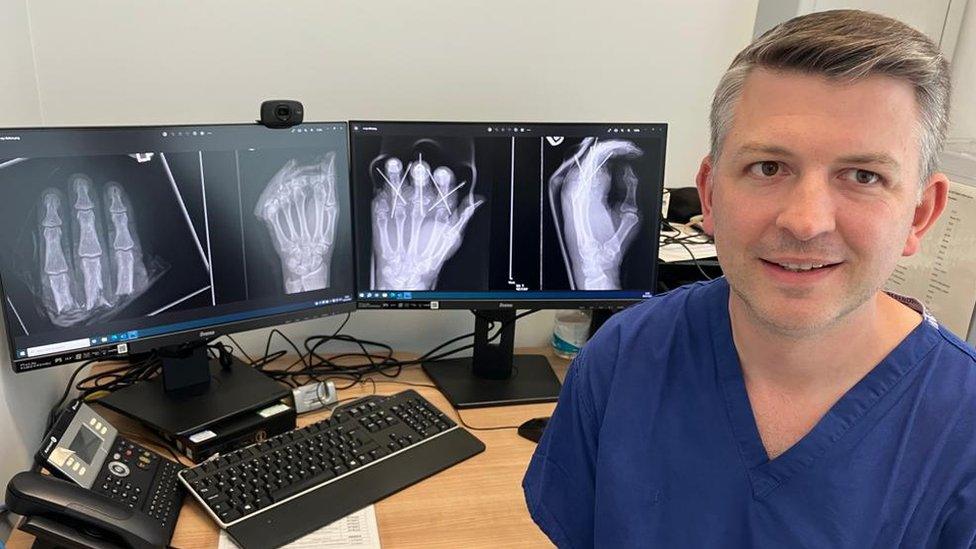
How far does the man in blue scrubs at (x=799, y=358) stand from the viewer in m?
0.85

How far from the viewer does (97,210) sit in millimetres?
1238

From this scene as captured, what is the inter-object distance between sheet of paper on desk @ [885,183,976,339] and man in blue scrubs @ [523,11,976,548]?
0.66 metres

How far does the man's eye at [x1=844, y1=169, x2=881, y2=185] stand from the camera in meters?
0.85

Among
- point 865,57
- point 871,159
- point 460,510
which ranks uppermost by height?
point 865,57

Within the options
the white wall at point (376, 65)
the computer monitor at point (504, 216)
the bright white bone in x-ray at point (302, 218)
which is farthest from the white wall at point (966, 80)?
the bright white bone in x-ray at point (302, 218)

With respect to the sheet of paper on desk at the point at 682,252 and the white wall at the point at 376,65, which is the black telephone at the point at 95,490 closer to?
the white wall at the point at 376,65

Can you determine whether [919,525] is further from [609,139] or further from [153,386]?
[153,386]

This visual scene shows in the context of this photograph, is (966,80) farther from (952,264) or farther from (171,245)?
(171,245)

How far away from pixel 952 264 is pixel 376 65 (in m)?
1.25

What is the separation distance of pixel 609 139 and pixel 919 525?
867mm

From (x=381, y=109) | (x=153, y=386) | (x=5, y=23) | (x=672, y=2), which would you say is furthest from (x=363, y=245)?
(x=672, y=2)

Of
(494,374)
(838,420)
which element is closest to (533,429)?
(494,374)

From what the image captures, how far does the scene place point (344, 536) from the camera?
116cm

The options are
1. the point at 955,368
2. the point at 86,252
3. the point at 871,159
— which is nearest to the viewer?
the point at 871,159
